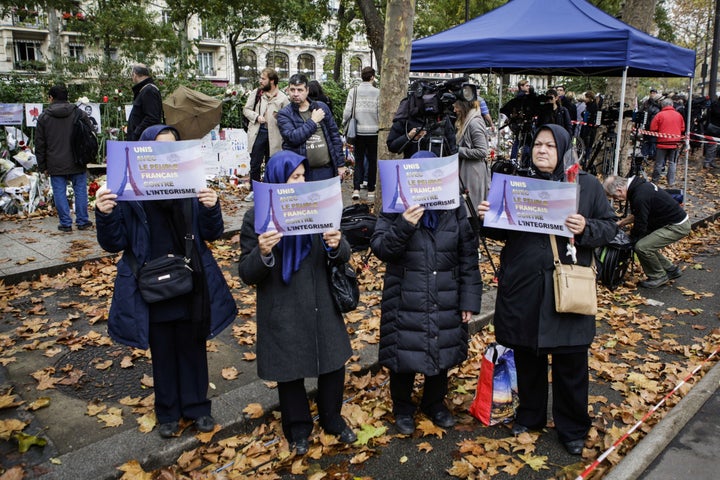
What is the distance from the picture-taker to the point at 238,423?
3.79m

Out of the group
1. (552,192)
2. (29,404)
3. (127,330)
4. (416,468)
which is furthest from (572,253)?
(29,404)

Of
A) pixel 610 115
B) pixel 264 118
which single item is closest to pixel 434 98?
pixel 264 118

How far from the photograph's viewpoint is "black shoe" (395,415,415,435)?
12.5 feet

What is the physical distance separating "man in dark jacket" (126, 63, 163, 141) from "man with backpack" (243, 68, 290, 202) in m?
1.42

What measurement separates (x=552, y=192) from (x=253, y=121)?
6.43 meters

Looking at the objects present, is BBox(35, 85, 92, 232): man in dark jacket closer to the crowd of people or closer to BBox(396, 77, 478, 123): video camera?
BBox(396, 77, 478, 123): video camera

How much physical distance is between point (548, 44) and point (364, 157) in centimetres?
375

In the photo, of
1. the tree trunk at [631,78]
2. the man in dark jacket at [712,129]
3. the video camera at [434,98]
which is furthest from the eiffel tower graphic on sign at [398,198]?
the man in dark jacket at [712,129]

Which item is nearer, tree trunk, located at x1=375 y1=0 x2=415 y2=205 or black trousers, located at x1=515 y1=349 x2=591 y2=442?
black trousers, located at x1=515 y1=349 x2=591 y2=442

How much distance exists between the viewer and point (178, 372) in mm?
3627

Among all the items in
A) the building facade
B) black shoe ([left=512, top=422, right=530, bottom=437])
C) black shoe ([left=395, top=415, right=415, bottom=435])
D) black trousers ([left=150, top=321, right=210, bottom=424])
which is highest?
the building facade

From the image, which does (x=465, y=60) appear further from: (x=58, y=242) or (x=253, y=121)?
(x=58, y=242)

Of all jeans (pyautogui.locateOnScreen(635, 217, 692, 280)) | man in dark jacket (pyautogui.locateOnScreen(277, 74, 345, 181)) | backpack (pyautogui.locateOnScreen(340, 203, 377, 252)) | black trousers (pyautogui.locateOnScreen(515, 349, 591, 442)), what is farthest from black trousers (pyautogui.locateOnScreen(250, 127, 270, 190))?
black trousers (pyautogui.locateOnScreen(515, 349, 591, 442))

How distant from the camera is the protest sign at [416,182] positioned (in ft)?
10.9
